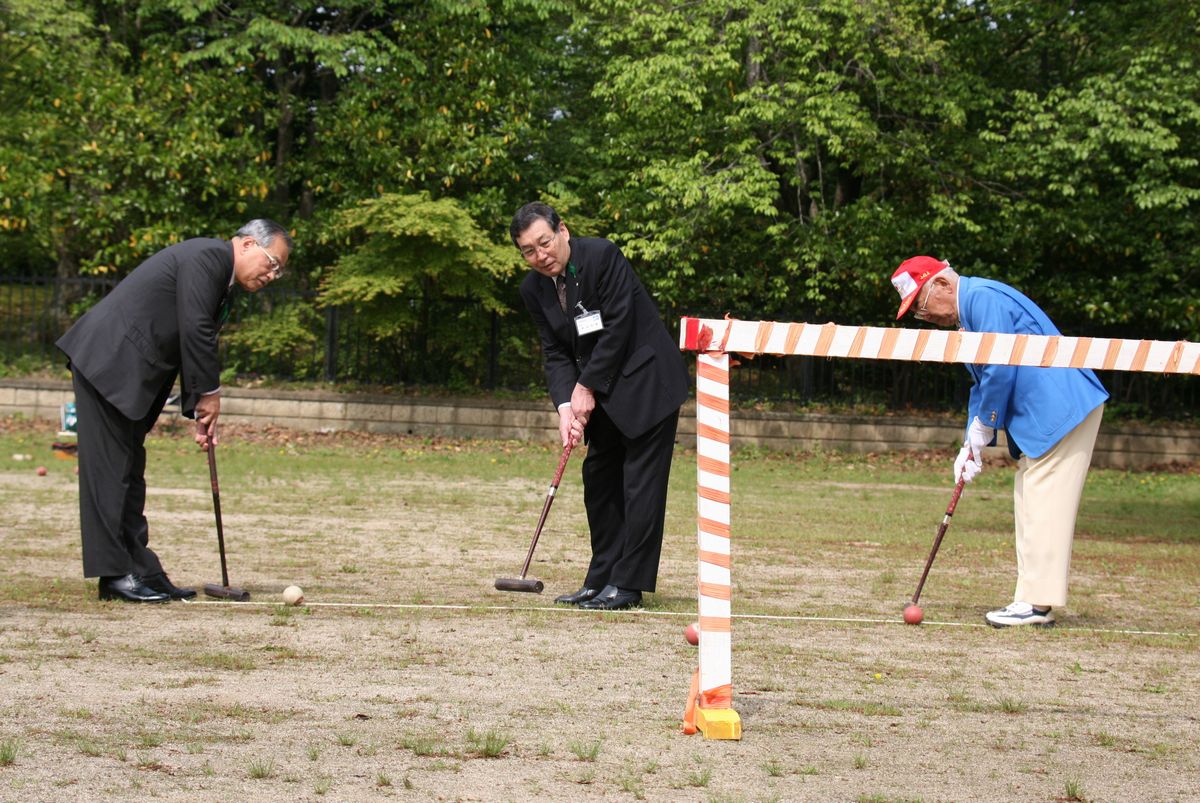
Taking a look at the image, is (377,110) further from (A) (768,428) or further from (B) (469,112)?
(A) (768,428)

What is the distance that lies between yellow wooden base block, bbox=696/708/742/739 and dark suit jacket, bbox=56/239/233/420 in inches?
128

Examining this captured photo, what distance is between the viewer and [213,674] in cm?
537

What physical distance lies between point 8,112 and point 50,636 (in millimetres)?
19045

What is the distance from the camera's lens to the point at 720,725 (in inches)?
182

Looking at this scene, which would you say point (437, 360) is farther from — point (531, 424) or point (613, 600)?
point (613, 600)

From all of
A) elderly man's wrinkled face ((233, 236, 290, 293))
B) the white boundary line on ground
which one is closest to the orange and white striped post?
the white boundary line on ground

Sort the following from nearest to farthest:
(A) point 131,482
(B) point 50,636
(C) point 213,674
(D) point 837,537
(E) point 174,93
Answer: (C) point 213,674 < (B) point 50,636 < (A) point 131,482 < (D) point 837,537 < (E) point 174,93

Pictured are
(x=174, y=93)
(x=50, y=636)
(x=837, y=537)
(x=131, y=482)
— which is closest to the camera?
(x=50, y=636)

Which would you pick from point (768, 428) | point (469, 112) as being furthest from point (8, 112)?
point (768, 428)

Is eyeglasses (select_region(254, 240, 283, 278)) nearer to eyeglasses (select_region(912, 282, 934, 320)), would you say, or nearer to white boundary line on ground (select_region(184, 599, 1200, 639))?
white boundary line on ground (select_region(184, 599, 1200, 639))

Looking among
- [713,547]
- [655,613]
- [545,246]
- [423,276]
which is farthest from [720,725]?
[423,276]

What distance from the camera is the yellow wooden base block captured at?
15.1ft

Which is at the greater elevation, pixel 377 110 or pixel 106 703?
pixel 377 110

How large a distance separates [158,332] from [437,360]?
45.7 feet
